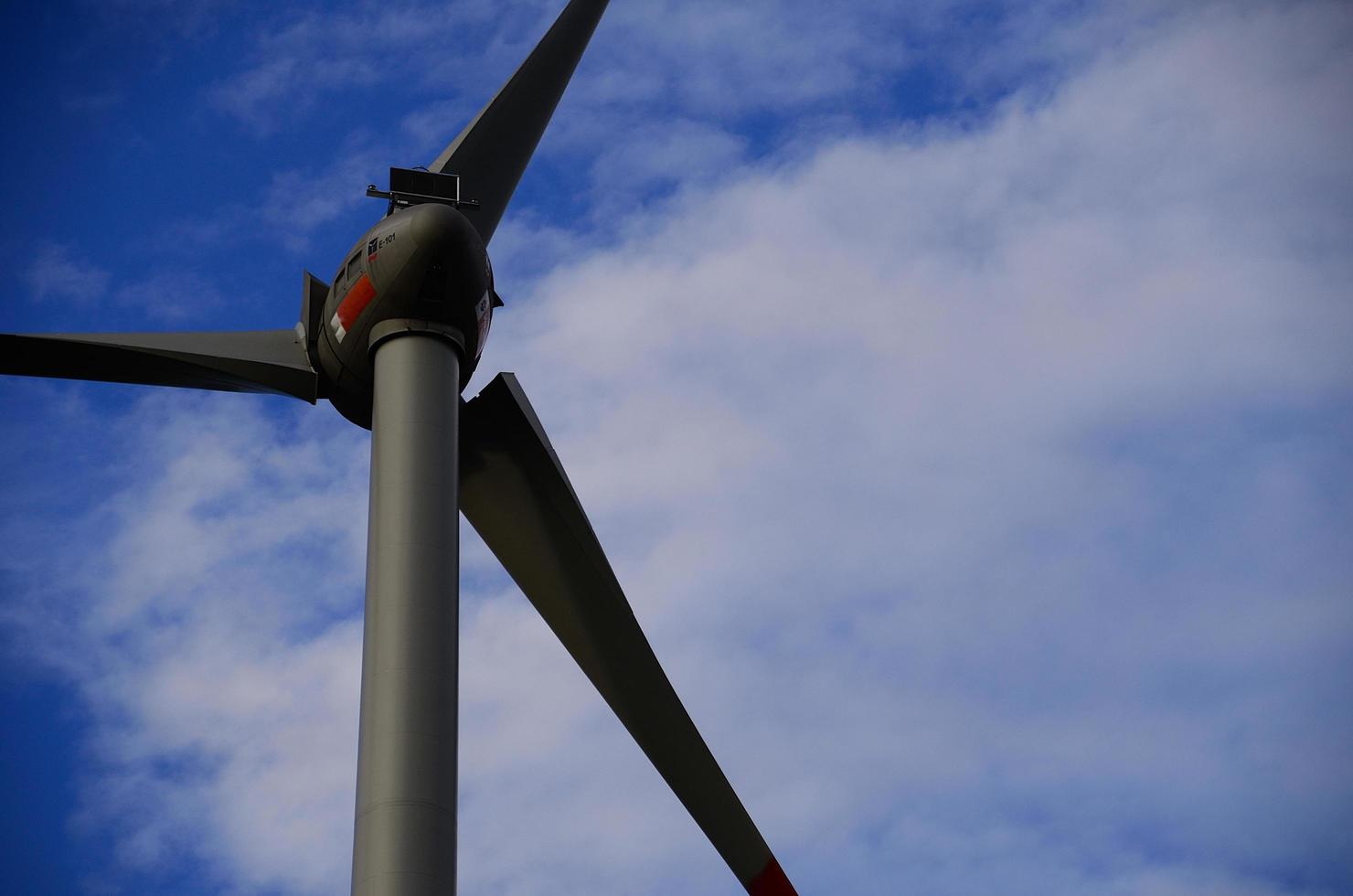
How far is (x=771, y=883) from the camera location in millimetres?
25703

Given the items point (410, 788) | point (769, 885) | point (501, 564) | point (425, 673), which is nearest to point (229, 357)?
point (501, 564)

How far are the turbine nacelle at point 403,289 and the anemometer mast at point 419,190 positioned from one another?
627 mm

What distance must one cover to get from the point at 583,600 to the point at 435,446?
15.9 feet

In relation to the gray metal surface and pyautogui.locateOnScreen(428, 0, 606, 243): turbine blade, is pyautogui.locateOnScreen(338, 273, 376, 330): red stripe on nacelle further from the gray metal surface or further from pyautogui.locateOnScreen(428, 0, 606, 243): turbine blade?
pyautogui.locateOnScreen(428, 0, 606, 243): turbine blade

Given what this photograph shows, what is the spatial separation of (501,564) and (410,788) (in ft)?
23.9

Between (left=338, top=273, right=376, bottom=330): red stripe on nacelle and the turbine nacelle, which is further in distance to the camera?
(left=338, top=273, right=376, bottom=330): red stripe on nacelle

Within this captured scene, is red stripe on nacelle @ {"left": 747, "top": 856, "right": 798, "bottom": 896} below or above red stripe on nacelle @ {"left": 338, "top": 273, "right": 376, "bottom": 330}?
below

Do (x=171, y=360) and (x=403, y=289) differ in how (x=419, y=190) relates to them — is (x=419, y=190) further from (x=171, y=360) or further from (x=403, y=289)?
(x=171, y=360)

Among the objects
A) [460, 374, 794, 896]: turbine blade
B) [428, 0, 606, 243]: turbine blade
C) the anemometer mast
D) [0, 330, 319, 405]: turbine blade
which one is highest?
[428, 0, 606, 243]: turbine blade

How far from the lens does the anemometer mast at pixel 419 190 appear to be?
25.5 meters

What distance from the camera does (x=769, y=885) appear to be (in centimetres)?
2570

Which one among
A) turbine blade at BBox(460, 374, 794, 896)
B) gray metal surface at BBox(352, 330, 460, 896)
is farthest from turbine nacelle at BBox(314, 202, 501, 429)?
turbine blade at BBox(460, 374, 794, 896)

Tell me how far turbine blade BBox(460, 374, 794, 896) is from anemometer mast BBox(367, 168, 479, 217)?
11.8ft

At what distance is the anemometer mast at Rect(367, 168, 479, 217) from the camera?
25.5 metres
